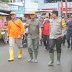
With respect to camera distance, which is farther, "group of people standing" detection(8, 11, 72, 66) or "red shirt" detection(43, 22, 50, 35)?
"red shirt" detection(43, 22, 50, 35)

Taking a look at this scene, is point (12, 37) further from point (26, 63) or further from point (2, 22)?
Answer: point (2, 22)

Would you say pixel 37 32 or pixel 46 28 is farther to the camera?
pixel 46 28

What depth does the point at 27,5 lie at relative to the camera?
1340 inches

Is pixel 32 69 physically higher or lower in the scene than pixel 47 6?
lower

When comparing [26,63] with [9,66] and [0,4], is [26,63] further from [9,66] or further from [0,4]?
[0,4]

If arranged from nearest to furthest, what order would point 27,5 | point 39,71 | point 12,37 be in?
point 39,71
point 12,37
point 27,5

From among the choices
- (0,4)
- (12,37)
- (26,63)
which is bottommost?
(26,63)

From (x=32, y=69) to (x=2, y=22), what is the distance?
991 cm

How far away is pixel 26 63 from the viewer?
7301 millimetres

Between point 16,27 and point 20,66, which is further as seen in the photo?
point 16,27

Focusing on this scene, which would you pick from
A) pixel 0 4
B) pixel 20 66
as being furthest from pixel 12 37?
pixel 0 4

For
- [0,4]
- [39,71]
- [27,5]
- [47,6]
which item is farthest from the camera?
[47,6]

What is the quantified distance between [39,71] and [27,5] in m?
28.7

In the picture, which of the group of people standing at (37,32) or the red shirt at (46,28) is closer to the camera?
the group of people standing at (37,32)
